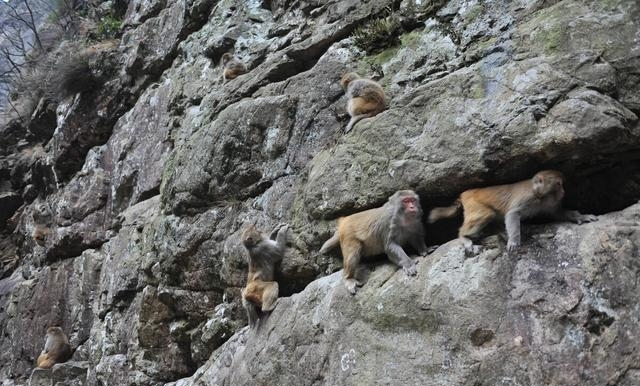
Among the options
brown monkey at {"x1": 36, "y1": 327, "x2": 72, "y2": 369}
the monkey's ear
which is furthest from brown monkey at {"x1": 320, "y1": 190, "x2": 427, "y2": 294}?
brown monkey at {"x1": 36, "y1": 327, "x2": 72, "y2": 369}

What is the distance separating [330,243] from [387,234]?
42.2 inches

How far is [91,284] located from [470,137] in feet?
42.3

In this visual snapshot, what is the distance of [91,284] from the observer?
53.7ft

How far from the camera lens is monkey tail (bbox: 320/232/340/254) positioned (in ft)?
26.0

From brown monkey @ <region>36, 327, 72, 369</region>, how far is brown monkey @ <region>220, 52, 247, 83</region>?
8.74 meters

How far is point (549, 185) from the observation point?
620 centimetres

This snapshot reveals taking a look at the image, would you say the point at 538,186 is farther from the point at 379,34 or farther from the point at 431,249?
the point at 379,34

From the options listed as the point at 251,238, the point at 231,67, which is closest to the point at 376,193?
the point at 251,238

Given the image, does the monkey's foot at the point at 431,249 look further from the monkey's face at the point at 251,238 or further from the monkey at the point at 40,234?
the monkey at the point at 40,234

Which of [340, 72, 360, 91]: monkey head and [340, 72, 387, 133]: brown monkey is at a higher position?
[340, 72, 360, 91]: monkey head

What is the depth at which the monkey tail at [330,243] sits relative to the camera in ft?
26.0

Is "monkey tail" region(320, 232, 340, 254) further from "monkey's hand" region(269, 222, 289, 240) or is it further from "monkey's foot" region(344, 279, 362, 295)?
"monkey's hand" region(269, 222, 289, 240)

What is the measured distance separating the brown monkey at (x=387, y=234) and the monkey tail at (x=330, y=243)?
210mm

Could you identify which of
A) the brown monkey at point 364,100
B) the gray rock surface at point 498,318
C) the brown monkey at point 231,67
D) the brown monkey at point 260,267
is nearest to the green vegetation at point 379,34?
the brown monkey at point 364,100
